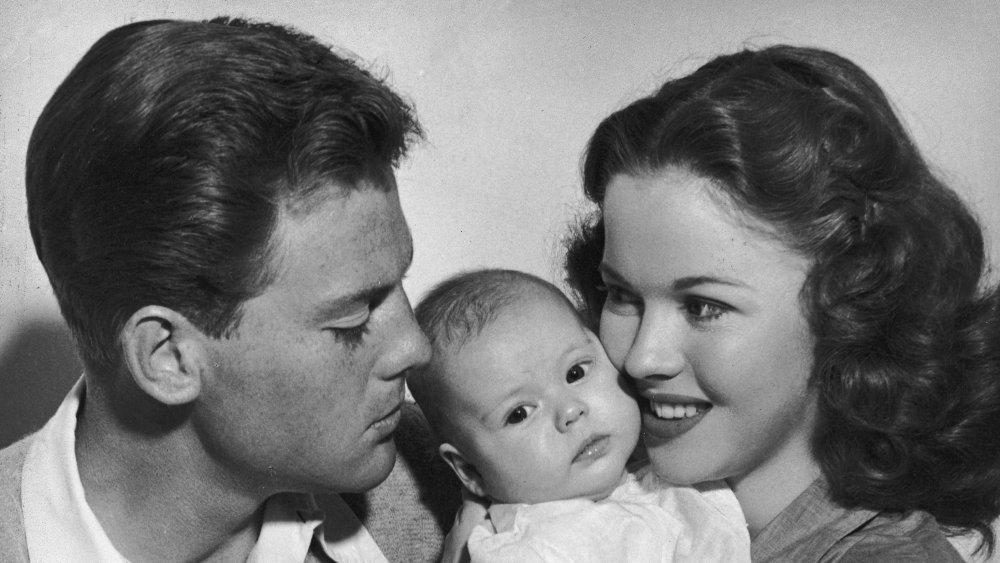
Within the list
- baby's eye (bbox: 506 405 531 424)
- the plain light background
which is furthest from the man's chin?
the plain light background

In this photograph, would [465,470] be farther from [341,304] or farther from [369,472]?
[341,304]

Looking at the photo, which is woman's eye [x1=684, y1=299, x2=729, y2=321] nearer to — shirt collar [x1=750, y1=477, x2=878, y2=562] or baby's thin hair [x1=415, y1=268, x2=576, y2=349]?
baby's thin hair [x1=415, y1=268, x2=576, y2=349]

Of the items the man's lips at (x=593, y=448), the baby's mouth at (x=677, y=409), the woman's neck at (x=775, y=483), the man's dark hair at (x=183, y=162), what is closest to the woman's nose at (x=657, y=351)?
the baby's mouth at (x=677, y=409)

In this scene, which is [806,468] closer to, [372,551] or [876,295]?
[876,295]

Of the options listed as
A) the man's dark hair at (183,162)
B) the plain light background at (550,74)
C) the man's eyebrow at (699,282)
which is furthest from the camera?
the plain light background at (550,74)

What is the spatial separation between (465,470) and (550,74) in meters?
1.95

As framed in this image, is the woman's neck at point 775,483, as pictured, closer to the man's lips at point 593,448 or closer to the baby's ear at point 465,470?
the man's lips at point 593,448

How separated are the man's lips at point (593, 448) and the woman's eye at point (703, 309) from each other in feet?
1.14

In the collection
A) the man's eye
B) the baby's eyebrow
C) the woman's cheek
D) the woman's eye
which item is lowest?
the baby's eyebrow

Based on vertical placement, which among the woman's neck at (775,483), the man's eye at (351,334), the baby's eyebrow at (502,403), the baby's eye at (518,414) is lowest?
the woman's neck at (775,483)

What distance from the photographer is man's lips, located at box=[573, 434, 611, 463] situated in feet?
8.29

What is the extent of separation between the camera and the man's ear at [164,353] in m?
2.17

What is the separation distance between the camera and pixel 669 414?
251cm

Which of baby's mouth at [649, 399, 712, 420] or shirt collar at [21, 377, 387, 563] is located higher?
baby's mouth at [649, 399, 712, 420]
